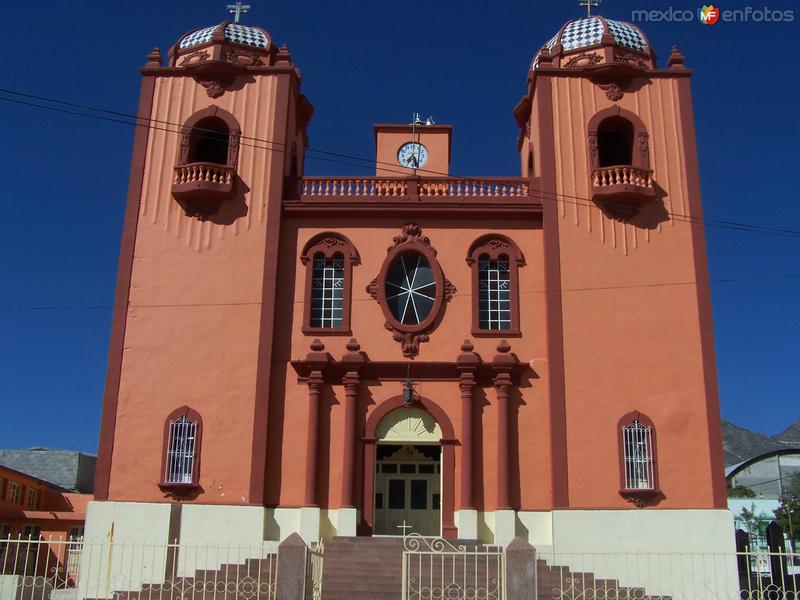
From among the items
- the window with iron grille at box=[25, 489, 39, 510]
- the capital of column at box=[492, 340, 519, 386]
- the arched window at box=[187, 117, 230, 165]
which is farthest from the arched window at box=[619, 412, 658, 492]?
the window with iron grille at box=[25, 489, 39, 510]

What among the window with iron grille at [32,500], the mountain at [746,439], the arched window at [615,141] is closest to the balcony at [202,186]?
the arched window at [615,141]

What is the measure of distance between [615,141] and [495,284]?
221 inches

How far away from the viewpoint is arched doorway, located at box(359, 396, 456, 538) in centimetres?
1759

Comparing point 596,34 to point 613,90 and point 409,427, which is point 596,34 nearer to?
point 613,90

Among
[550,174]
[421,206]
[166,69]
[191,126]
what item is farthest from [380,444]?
[166,69]

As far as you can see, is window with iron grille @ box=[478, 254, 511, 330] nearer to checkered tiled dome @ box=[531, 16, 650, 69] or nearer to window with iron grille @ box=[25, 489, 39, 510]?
checkered tiled dome @ box=[531, 16, 650, 69]

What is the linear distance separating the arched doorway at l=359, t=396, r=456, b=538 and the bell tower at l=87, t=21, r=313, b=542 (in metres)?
2.31

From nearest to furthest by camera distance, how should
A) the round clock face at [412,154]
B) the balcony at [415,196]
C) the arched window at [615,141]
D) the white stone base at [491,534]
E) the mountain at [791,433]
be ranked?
the white stone base at [491,534]
the balcony at [415,196]
the arched window at [615,141]
the round clock face at [412,154]
the mountain at [791,433]

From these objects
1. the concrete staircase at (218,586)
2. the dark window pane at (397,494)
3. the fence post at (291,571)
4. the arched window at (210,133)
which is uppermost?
the arched window at (210,133)

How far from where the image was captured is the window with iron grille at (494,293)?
18.8m

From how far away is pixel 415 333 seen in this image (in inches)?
728

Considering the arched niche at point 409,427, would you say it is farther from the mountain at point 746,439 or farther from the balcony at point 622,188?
the mountain at point 746,439

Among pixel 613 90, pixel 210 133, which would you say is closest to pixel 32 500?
pixel 210 133

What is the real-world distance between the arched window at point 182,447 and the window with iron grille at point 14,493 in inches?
622
